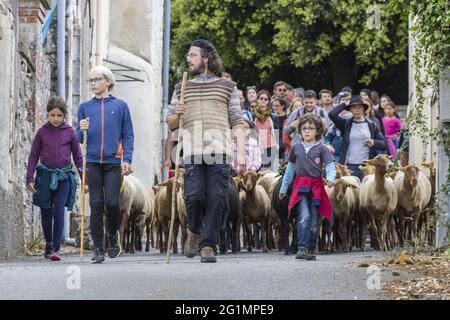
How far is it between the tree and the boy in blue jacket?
23.4 meters

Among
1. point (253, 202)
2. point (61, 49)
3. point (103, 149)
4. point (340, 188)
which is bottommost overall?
point (253, 202)

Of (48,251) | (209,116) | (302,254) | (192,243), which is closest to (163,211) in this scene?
(48,251)

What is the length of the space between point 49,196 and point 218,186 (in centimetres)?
297

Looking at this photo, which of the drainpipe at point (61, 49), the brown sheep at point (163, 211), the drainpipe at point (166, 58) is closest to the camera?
the brown sheep at point (163, 211)

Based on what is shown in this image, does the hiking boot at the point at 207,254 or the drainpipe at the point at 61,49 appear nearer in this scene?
→ the hiking boot at the point at 207,254

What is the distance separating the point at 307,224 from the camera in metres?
15.1

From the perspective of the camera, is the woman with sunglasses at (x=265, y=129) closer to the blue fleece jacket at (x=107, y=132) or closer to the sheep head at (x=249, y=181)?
the sheep head at (x=249, y=181)

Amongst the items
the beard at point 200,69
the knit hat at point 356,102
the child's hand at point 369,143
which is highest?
the knit hat at point 356,102

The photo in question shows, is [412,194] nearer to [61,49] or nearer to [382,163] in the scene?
[382,163]

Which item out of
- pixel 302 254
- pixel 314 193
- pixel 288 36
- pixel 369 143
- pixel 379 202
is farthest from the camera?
pixel 288 36

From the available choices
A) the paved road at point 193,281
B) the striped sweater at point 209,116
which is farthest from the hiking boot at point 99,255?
the striped sweater at point 209,116

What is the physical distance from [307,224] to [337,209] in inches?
138

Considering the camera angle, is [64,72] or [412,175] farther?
[64,72]

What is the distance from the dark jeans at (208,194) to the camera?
13.7 meters
